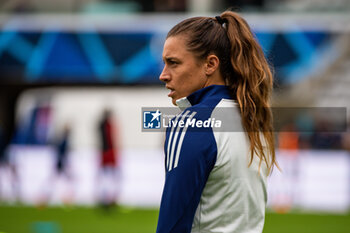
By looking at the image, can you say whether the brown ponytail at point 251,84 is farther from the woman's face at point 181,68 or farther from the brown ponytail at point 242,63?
the woman's face at point 181,68

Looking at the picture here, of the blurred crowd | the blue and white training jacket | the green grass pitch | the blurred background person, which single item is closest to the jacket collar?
the blue and white training jacket

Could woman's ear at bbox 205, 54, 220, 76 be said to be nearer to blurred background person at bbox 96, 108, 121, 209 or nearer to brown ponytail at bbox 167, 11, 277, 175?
brown ponytail at bbox 167, 11, 277, 175

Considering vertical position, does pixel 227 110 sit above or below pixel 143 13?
below

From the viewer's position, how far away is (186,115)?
1885mm

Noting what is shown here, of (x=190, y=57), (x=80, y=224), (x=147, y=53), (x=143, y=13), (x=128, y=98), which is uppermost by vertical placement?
(x=143, y=13)

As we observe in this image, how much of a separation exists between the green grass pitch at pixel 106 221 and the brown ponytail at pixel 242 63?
6797 millimetres

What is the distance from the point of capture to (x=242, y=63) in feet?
6.68

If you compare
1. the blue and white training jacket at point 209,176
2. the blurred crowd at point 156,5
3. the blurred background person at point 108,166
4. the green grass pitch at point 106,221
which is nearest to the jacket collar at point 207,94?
the blue and white training jacket at point 209,176

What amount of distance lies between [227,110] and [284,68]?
16.6 meters

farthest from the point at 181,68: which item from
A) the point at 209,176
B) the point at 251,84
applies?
the point at 209,176

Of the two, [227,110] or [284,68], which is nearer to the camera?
[227,110]

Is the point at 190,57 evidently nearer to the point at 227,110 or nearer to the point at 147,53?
the point at 227,110

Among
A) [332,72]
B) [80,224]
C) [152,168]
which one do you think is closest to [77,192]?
[152,168]

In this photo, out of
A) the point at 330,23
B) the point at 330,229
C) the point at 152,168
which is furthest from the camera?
the point at 330,23
